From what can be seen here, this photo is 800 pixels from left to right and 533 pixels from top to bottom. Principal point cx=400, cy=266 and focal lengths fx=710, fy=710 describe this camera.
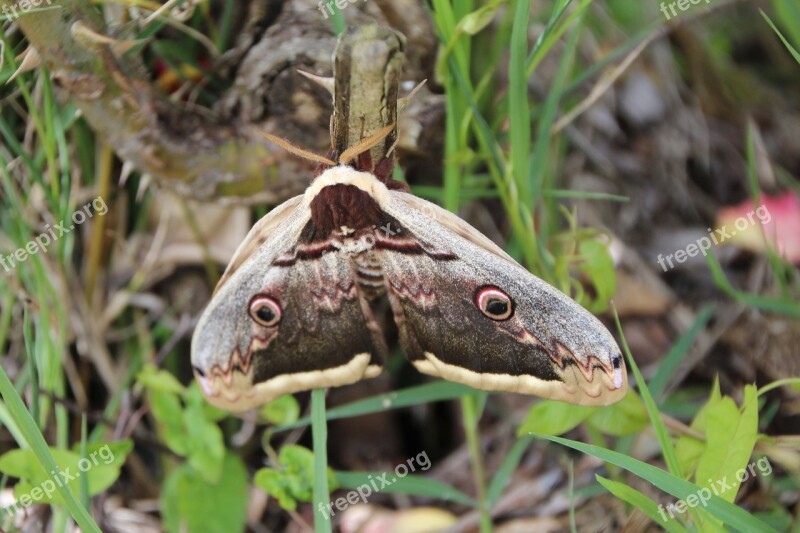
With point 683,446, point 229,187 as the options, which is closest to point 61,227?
point 229,187

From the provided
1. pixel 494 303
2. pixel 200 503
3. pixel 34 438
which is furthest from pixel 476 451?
pixel 34 438

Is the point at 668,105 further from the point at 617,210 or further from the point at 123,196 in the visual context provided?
the point at 123,196

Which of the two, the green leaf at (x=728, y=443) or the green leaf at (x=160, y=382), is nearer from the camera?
the green leaf at (x=728, y=443)

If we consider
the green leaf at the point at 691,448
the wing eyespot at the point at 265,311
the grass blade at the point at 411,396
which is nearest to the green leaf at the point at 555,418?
the green leaf at the point at 691,448

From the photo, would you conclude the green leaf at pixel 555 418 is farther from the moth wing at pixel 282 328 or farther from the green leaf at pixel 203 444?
the green leaf at pixel 203 444

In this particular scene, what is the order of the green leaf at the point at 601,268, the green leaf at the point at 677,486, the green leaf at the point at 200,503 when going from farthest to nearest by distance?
the green leaf at the point at 200,503 < the green leaf at the point at 601,268 < the green leaf at the point at 677,486

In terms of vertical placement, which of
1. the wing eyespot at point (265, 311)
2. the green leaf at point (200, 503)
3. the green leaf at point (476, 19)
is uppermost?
the green leaf at point (476, 19)

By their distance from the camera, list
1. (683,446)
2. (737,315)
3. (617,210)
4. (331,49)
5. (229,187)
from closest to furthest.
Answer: (683,446) < (331,49) < (229,187) < (737,315) < (617,210)

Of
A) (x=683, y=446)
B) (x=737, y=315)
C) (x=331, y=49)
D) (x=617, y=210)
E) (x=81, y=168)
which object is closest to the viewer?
(x=683, y=446)
